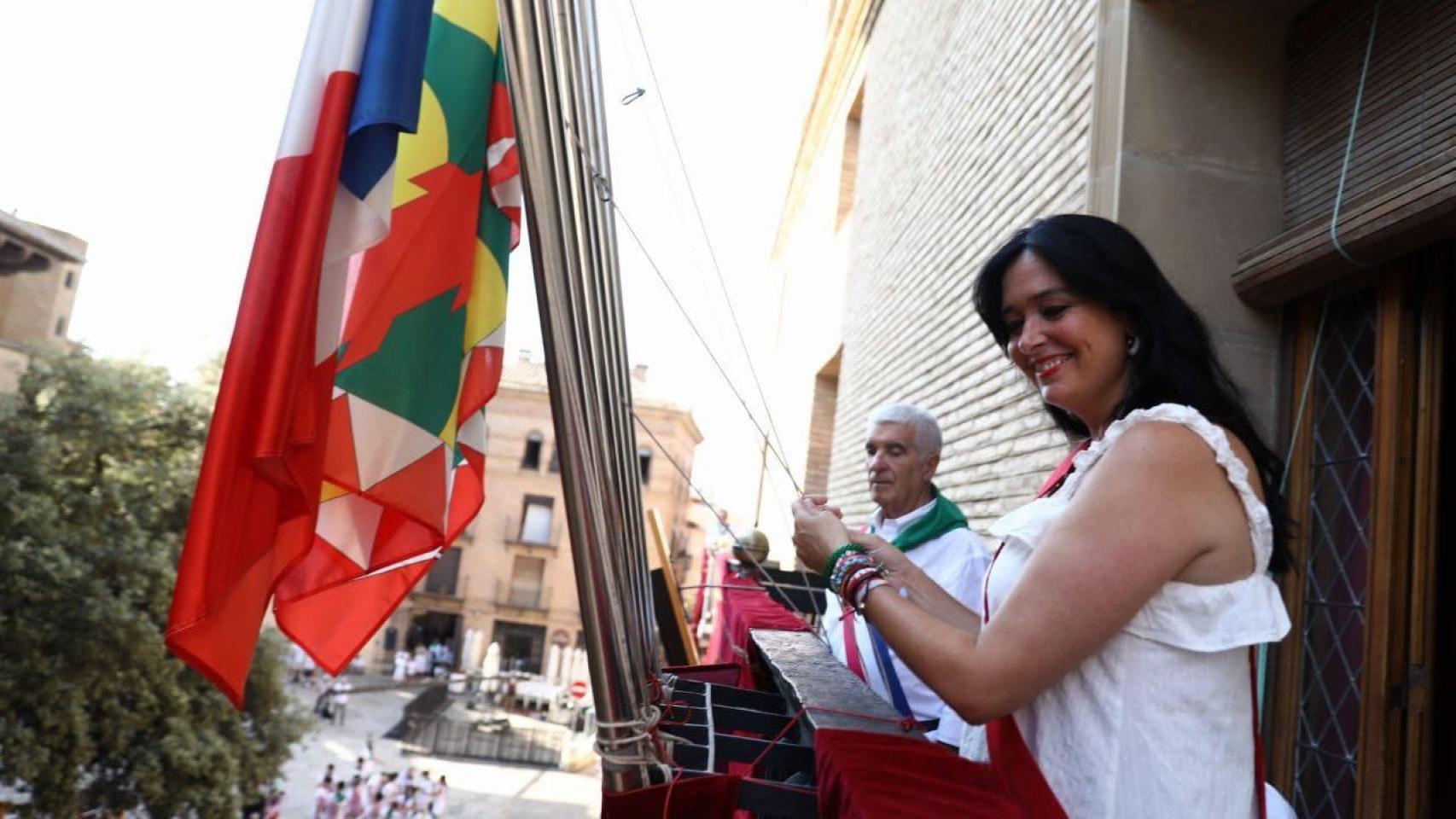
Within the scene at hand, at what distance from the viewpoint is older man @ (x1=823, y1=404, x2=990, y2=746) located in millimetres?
3016

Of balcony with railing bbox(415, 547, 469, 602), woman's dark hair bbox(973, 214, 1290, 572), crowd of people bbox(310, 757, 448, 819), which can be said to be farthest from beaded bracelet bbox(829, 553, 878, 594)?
balcony with railing bbox(415, 547, 469, 602)

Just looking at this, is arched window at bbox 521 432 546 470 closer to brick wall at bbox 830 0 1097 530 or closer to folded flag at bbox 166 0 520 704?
brick wall at bbox 830 0 1097 530

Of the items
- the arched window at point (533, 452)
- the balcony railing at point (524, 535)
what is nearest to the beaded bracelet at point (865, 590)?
the balcony railing at point (524, 535)

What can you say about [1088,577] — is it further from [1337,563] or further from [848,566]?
[1337,563]

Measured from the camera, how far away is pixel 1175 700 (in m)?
1.24

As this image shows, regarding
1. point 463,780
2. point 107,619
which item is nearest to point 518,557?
point 463,780

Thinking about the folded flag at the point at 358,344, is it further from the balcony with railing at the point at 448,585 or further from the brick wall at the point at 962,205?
the balcony with railing at the point at 448,585

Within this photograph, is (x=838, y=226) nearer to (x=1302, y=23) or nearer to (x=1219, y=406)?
(x=1302, y=23)

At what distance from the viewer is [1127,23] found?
4.03m

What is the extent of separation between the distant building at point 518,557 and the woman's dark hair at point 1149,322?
131 feet

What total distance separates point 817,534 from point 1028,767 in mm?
450

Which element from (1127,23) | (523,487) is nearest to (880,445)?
(1127,23)

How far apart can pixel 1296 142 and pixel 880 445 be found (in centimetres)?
191

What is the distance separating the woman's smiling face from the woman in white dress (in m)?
0.06
